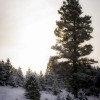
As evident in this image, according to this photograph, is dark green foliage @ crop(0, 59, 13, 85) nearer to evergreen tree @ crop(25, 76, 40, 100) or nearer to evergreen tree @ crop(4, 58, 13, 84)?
evergreen tree @ crop(4, 58, 13, 84)

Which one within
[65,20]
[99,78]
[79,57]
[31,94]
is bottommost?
[31,94]

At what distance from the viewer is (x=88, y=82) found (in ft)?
72.8

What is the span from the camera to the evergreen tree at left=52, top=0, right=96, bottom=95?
72.4 feet

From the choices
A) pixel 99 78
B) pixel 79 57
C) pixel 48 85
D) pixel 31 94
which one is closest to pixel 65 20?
pixel 79 57

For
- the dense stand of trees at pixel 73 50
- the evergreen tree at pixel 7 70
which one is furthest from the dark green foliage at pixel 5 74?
the dense stand of trees at pixel 73 50

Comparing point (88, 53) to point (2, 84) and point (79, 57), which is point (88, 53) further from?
point (2, 84)

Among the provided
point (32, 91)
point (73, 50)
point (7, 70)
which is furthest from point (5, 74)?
point (73, 50)

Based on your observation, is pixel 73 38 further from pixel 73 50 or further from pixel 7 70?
pixel 7 70

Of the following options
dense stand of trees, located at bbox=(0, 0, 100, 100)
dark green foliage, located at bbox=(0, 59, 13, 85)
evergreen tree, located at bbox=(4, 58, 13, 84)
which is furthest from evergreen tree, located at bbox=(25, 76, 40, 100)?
evergreen tree, located at bbox=(4, 58, 13, 84)

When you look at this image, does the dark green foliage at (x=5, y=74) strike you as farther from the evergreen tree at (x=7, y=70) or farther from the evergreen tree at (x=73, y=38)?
the evergreen tree at (x=73, y=38)

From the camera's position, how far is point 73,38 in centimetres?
2288

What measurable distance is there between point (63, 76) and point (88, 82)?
2994 millimetres

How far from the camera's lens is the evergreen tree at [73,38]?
2206 centimetres

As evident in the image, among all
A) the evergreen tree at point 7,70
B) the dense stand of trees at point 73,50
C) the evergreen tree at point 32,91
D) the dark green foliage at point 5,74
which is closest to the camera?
the dense stand of trees at point 73,50
